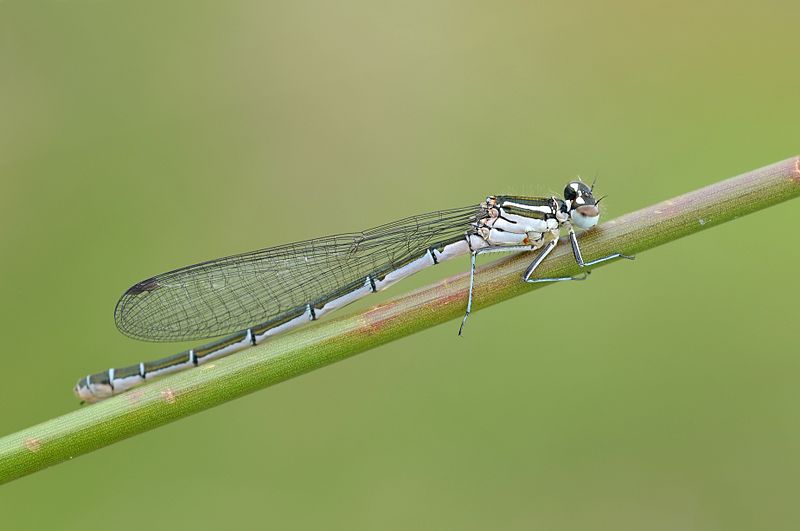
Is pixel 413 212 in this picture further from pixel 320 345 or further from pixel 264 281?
pixel 320 345

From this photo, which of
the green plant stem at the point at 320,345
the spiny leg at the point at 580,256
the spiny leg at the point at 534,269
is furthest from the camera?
the spiny leg at the point at 534,269

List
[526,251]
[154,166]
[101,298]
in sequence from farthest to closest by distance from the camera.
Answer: [154,166] → [101,298] → [526,251]

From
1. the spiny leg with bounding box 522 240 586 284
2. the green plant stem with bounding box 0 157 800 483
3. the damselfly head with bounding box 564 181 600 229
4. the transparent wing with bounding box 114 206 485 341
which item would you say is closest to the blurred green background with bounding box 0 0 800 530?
the damselfly head with bounding box 564 181 600 229

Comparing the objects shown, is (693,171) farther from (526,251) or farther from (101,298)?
(101,298)

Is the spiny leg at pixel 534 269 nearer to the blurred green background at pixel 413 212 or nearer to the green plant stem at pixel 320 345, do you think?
the green plant stem at pixel 320 345

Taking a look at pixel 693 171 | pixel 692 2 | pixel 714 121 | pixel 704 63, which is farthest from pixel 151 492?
pixel 692 2

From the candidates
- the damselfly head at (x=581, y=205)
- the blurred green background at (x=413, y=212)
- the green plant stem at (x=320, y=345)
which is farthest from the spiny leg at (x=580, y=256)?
the blurred green background at (x=413, y=212)
